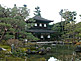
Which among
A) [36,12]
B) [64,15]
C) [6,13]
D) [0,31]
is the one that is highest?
[36,12]

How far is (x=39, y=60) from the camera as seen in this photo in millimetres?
11922

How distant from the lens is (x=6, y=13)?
18.4 meters

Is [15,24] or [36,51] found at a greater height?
[15,24]

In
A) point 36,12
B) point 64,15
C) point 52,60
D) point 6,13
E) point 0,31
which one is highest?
point 36,12

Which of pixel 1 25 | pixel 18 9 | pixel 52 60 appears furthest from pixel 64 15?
pixel 52 60

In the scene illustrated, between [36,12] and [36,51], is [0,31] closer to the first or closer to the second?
[36,51]

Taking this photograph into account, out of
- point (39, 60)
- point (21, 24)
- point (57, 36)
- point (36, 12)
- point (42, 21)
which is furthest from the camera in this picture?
point (36, 12)

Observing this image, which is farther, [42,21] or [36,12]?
[36,12]

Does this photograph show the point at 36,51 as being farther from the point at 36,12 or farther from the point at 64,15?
the point at 36,12

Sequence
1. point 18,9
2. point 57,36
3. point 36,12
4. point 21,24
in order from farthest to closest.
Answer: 1. point 36,12
2. point 57,36
3. point 18,9
4. point 21,24

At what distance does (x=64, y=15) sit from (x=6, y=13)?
2883 cm

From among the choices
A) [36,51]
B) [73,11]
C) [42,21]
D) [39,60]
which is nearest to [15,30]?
[36,51]

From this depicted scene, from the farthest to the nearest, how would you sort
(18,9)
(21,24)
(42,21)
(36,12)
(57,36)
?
(36,12) < (57,36) < (42,21) < (18,9) < (21,24)

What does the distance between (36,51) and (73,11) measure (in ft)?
105
